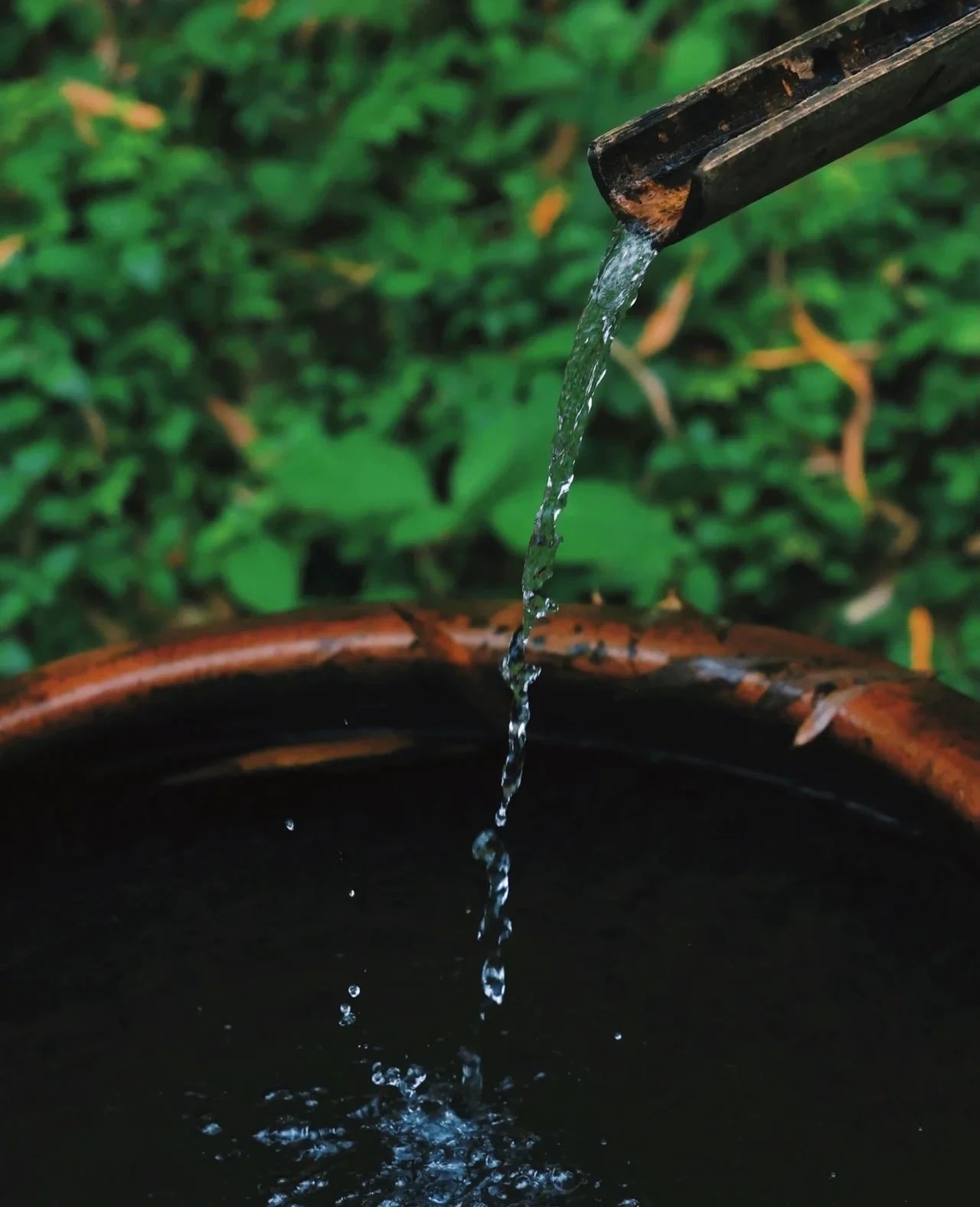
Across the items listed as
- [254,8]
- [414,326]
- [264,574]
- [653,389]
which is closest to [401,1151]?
[264,574]

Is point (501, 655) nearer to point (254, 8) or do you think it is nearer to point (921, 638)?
point (921, 638)

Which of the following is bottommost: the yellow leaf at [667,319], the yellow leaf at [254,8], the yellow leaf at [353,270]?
the yellow leaf at [667,319]

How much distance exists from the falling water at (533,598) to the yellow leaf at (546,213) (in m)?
A: 1.18

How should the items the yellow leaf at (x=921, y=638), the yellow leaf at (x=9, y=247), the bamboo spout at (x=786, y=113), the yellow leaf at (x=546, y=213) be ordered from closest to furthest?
the bamboo spout at (x=786, y=113) < the yellow leaf at (x=921, y=638) < the yellow leaf at (x=9, y=247) < the yellow leaf at (x=546, y=213)

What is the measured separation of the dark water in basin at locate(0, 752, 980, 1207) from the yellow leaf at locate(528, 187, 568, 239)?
142 centimetres

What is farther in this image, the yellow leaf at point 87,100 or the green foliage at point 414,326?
the yellow leaf at point 87,100

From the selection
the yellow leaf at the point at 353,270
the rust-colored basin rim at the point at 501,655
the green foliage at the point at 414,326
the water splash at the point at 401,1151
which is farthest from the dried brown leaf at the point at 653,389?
the water splash at the point at 401,1151

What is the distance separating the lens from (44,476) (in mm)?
2361

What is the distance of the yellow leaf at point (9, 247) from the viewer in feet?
7.43

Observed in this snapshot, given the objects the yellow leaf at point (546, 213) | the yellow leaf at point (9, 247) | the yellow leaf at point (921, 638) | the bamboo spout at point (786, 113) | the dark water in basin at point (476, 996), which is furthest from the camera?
the yellow leaf at point (546, 213)

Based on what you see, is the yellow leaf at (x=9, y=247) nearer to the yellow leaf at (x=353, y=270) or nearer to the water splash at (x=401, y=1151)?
the yellow leaf at (x=353, y=270)

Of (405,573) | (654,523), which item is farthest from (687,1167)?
(405,573)

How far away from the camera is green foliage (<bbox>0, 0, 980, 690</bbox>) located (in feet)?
7.44

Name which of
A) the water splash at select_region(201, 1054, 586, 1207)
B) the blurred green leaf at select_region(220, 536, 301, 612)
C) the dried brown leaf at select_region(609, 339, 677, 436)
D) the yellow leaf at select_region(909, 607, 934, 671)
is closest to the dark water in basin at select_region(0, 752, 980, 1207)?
the water splash at select_region(201, 1054, 586, 1207)
